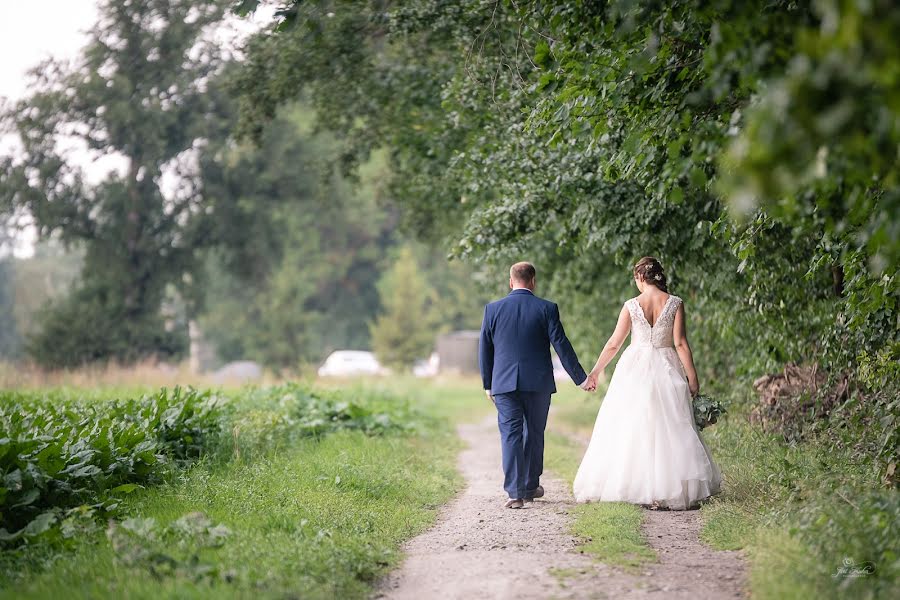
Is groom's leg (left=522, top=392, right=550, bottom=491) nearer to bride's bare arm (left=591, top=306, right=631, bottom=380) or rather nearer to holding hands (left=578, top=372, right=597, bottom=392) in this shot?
holding hands (left=578, top=372, right=597, bottom=392)

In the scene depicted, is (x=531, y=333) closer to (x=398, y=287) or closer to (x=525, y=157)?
(x=525, y=157)

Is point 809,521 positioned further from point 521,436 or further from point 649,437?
point 521,436

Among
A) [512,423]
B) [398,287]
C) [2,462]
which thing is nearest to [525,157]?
[512,423]

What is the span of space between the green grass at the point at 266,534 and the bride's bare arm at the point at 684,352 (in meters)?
2.66

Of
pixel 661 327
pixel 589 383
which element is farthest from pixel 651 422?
pixel 661 327

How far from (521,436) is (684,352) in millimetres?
1707

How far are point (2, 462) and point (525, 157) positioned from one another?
6.32 meters

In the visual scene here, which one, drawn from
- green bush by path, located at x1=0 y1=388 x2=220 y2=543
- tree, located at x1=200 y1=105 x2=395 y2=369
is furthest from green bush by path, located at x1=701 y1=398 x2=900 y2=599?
tree, located at x1=200 y1=105 x2=395 y2=369

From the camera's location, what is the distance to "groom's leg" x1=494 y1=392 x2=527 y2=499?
8.31 metres

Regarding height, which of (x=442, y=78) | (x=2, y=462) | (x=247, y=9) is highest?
(x=442, y=78)

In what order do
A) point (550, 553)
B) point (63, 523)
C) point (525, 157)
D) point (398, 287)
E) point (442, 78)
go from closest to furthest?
point (63, 523), point (550, 553), point (525, 157), point (442, 78), point (398, 287)

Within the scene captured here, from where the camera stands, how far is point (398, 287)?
4897 centimetres

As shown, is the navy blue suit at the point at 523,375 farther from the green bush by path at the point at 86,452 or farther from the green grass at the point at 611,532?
the green bush by path at the point at 86,452

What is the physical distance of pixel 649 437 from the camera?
8.01 metres
